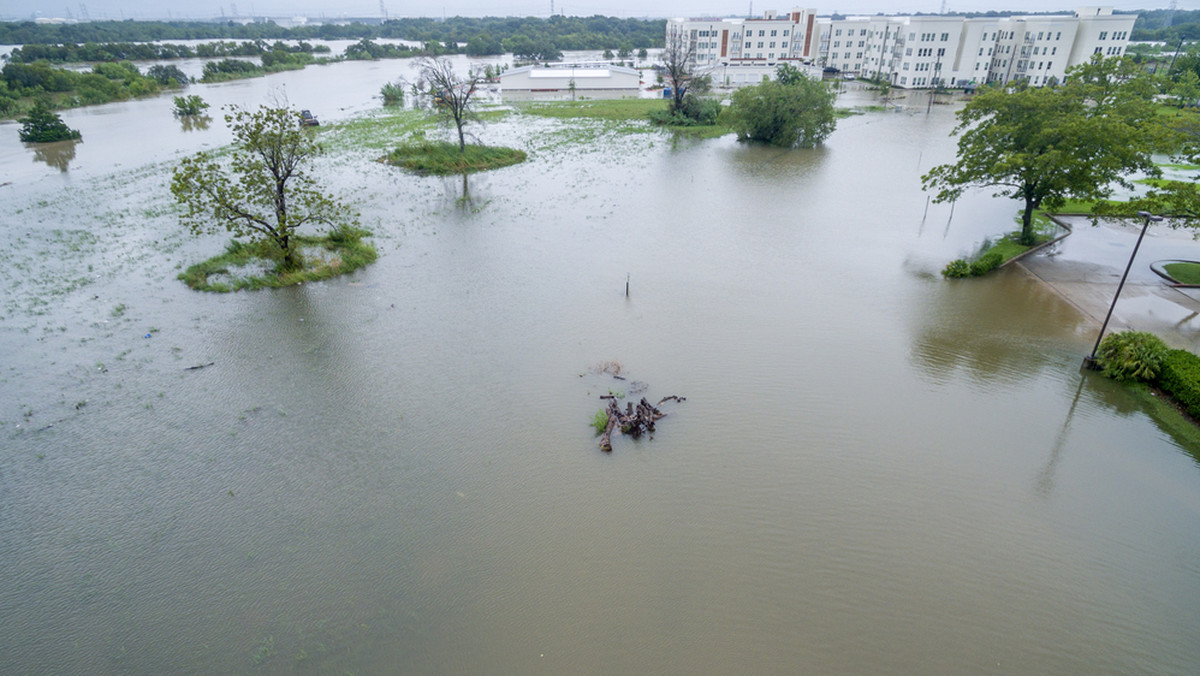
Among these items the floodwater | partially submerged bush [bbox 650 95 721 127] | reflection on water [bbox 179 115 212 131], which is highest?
partially submerged bush [bbox 650 95 721 127]

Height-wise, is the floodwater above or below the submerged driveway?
below

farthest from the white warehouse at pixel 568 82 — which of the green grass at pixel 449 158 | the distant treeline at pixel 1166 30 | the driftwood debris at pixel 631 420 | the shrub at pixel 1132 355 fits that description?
the distant treeline at pixel 1166 30

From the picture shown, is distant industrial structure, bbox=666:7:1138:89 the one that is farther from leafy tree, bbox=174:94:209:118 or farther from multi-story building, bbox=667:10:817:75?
leafy tree, bbox=174:94:209:118

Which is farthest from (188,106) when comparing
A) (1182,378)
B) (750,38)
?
(750,38)

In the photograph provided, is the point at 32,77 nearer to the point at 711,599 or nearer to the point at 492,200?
the point at 492,200

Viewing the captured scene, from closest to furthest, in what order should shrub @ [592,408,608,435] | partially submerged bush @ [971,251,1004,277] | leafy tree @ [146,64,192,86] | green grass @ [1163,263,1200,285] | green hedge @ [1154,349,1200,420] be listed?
shrub @ [592,408,608,435] → green hedge @ [1154,349,1200,420] → green grass @ [1163,263,1200,285] → partially submerged bush @ [971,251,1004,277] → leafy tree @ [146,64,192,86]

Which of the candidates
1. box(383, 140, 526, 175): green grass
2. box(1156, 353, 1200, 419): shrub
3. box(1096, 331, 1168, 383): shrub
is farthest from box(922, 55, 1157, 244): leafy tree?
box(383, 140, 526, 175): green grass

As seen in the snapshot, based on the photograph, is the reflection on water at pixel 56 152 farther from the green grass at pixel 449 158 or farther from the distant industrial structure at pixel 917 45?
the distant industrial structure at pixel 917 45
